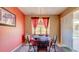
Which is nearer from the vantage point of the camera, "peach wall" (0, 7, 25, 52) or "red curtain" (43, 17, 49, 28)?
"peach wall" (0, 7, 25, 52)

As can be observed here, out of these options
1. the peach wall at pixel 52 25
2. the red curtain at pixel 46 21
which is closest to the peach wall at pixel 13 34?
the peach wall at pixel 52 25

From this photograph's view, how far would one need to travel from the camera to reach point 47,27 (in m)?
2.98

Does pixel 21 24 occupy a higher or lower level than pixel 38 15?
lower

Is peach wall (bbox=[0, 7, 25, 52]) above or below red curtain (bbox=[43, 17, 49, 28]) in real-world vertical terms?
below

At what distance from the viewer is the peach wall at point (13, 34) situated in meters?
2.64

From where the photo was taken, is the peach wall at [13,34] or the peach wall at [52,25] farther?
the peach wall at [52,25]

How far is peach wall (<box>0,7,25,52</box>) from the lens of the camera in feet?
8.65

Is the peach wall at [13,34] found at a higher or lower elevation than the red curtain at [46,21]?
lower

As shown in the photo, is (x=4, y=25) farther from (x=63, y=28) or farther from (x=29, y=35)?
(x=63, y=28)

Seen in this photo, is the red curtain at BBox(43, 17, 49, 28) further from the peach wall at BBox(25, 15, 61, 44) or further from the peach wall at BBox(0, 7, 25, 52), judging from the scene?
the peach wall at BBox(0, 7, 25, 52)

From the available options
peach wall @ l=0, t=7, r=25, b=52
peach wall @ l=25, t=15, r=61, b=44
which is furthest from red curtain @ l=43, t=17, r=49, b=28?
peach wall @ l=0, t=7, r=25, b=52

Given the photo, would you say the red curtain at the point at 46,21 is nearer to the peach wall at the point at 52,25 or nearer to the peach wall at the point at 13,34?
the peach wall at the point at 52,25

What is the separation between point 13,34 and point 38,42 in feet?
2.41
